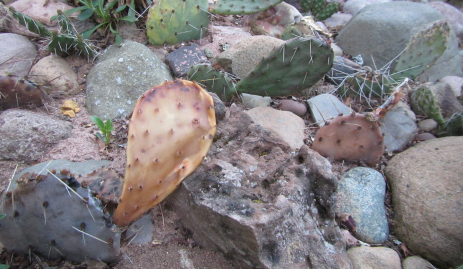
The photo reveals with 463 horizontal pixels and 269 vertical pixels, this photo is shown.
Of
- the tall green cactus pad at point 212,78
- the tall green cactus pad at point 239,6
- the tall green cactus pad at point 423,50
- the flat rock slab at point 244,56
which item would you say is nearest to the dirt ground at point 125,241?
the tall green cactus pad at point 212,78

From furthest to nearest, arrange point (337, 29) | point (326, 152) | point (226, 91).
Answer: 1. point (337, 29)
2. point (226, 91)
3. point (326, 152)

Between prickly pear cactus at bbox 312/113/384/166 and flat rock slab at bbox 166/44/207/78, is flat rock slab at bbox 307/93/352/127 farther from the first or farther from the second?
flat rock slab at bbox 166/44/207/78

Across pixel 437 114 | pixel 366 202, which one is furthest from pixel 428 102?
pixel 366 202

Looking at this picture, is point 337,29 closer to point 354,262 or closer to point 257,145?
point 257,145

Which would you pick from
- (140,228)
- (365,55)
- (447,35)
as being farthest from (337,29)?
(140,228)

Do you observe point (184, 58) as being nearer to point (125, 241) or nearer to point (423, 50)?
point (125, 241)

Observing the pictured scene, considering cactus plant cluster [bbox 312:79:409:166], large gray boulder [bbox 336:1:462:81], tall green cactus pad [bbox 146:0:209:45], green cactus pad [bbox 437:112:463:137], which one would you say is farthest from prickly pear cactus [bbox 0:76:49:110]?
large gray boulder [bbox 336:1:462:81]

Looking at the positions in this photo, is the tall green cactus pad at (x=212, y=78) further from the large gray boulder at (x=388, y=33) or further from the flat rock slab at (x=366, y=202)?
the large gray boulder at (x=388, y=33)
